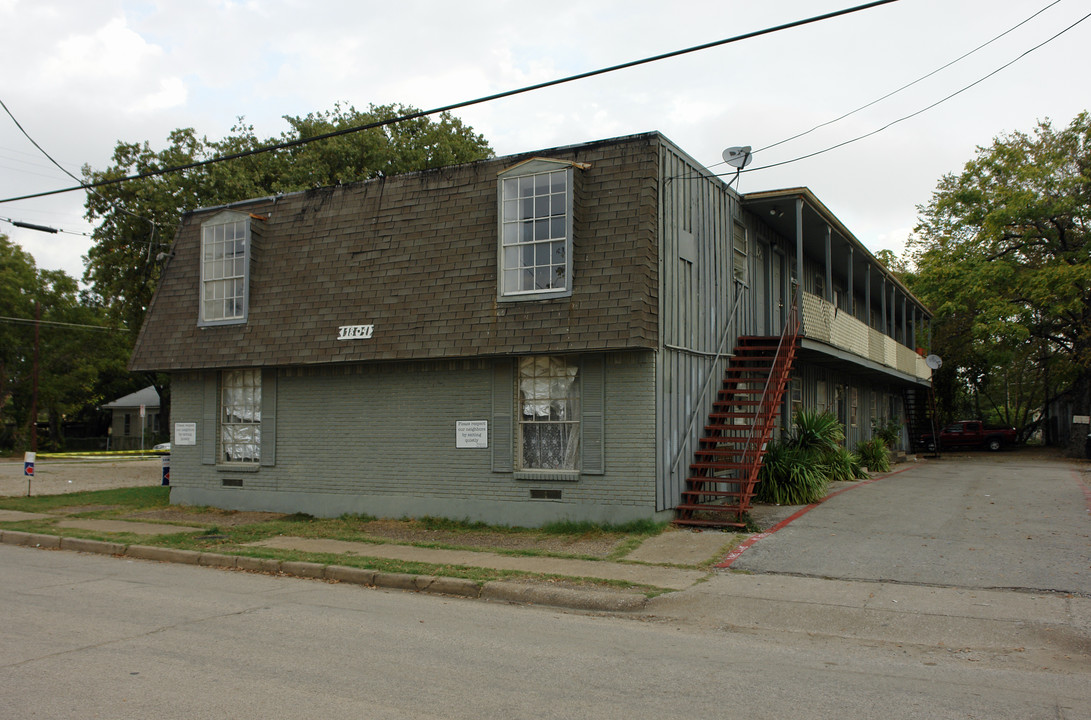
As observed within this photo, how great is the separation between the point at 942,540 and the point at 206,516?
1253 centimetres

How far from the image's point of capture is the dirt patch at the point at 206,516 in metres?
14.4

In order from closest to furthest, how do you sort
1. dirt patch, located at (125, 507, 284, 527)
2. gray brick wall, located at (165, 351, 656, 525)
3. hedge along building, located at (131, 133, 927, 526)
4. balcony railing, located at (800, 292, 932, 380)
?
gray brick wall, located at (165, 351, 656, 525)
hedge along building, located at (131, 133, 927, 526)
dirt patch, located at (125, 507, 284, 527)
balcony railing, located at (800, 292, 932, 380)

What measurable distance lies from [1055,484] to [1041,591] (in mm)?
11952

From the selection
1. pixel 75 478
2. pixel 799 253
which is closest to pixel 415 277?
pixel 799 253

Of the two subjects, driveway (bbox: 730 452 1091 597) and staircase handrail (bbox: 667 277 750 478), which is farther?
staircase handrail (bbox: 667 277 750 478)

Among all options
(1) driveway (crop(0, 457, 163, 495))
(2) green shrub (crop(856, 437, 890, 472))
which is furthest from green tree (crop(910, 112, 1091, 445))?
(1) driveway (crop(0, 457, 163, 495))

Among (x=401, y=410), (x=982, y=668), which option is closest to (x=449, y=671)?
(x=982, y=668)

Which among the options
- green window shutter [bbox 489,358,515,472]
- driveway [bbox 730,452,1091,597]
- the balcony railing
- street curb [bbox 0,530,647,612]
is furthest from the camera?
the balcony railing

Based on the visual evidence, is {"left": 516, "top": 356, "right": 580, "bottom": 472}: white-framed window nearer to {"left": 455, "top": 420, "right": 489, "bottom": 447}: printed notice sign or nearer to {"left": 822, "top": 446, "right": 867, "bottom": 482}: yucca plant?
{"left": 455, "top": 420, "right": 489, "bottom": 447}: printed notice sign

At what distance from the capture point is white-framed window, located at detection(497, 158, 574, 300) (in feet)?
41.8

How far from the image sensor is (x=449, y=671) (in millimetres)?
5918

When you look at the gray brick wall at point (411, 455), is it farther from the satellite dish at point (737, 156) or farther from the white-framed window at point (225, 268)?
the satellite dish at point (737, 156)

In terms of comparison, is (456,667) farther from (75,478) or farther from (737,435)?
(75,478)

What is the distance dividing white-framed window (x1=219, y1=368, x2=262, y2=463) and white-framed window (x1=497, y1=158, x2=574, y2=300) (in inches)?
238
